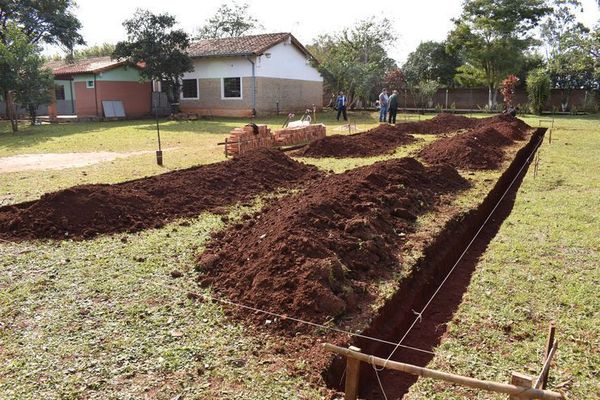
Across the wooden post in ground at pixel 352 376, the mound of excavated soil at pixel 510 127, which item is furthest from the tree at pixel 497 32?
the wooden post in ground at pixel 352 376

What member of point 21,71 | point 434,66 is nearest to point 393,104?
point 21,71

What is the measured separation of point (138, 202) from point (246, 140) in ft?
21.6

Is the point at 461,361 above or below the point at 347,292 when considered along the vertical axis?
below

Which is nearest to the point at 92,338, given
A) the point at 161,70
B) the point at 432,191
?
the point at 432,191

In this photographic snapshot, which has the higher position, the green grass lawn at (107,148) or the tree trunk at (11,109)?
the tree trunk at (11,109)

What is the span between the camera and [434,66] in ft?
136

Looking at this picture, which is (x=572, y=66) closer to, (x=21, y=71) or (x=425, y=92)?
(x=425, y=92)

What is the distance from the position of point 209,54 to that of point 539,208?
2422 centimetres

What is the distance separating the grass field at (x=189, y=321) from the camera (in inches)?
134

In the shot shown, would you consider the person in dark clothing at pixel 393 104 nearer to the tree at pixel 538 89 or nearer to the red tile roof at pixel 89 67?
the tree at pixel 538 89

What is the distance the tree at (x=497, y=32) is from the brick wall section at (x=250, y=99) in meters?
11.9

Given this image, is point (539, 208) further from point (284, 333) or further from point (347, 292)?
point (284, 333)

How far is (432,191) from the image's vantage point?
873 cm

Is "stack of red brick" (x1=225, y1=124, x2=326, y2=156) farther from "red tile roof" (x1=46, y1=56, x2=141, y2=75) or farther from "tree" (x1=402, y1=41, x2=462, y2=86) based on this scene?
"tree" (x1=402, y1=41, x2=462, y2=86)
